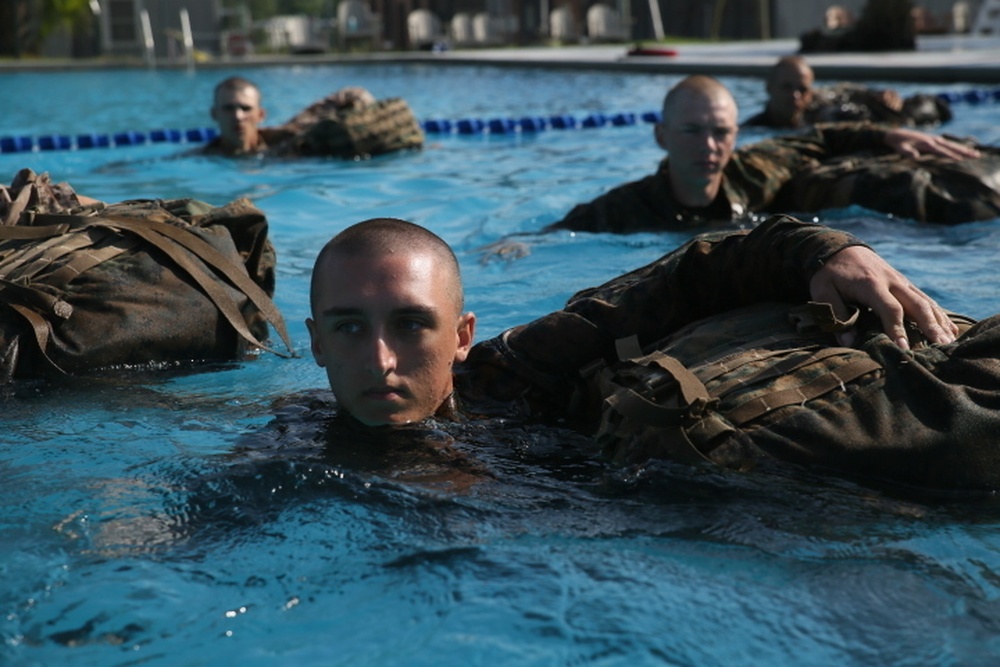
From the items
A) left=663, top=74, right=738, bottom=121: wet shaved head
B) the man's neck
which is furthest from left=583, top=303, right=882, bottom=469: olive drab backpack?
the man's neck

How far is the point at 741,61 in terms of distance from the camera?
70.5 ft

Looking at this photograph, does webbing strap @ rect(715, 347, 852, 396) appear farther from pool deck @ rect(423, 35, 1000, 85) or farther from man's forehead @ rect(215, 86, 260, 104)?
pool deck @ rect(423, 35, 1000, 85)

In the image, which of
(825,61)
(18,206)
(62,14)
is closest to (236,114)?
(18,206)

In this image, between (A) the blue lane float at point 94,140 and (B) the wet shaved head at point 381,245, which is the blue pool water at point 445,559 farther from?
(A) the blue lane float at point 94,140

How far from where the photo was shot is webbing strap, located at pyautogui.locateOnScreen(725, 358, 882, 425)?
122 inches

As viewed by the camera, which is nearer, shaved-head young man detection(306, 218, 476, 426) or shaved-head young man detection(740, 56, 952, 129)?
shaved-head young man detection(306, 218, 476, 426)

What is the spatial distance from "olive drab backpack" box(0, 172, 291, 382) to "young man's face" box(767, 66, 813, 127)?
7407 mm

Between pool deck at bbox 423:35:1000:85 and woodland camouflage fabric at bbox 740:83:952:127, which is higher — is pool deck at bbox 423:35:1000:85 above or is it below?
above

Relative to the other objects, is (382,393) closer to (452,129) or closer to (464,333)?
(464,333)

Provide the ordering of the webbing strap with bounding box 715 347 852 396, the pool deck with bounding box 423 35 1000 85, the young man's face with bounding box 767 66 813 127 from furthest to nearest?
the pool deck with bounding box 423 35 1000 85 < the young man's face with bounding box 767 66 813 127 < the webbing strap with bounding box 715 347 852 396

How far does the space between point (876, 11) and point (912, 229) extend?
696 inches

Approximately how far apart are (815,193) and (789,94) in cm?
402

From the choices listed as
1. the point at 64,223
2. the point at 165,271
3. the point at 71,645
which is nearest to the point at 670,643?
the point at 71,645

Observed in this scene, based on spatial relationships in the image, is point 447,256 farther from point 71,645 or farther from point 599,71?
point 599,71
